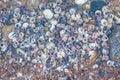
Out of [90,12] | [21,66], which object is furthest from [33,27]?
[90,12]

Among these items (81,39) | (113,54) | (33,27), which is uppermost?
(33,27)

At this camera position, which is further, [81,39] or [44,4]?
[44,4]

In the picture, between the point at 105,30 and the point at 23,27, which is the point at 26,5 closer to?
the point at 23,27

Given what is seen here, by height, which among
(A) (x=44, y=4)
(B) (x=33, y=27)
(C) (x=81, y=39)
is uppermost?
(A) (x=44, y=4)

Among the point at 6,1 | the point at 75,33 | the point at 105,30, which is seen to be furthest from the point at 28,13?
the point at 105,30

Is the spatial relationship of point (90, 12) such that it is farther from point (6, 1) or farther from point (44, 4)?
point (6, 1)

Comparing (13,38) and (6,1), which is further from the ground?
(6,1)

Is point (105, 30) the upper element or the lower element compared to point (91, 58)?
upper

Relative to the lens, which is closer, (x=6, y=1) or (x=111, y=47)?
(x=111, y=47)
